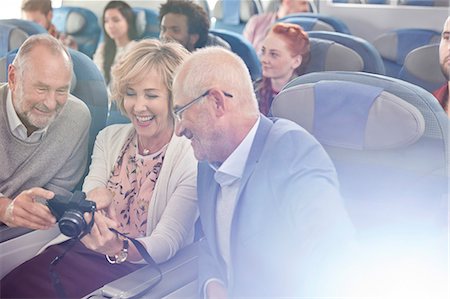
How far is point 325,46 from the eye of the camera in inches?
60.0

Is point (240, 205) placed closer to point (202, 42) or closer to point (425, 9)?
point (202, 42)

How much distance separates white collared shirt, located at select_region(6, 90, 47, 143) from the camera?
5.32 ft

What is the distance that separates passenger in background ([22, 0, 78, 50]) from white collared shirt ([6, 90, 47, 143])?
0.29 metres

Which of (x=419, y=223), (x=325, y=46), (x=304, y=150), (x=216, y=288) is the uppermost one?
(x=325, y=46)

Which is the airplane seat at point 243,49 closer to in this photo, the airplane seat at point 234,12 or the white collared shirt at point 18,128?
the airplane seat at point 234,12

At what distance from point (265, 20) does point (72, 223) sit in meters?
0.94

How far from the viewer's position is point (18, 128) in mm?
1628

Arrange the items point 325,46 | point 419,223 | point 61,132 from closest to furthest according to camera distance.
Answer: point 419,223 < point 325,46 < point 61,132

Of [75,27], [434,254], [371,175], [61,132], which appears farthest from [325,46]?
[75,27]

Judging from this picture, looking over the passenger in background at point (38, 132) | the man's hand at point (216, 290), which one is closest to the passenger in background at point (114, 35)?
the passenger in background at point (38, 132)

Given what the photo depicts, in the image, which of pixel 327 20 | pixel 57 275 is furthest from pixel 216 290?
pixel 327 20

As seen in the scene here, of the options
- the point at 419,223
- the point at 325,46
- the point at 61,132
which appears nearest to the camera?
the point at 419,223

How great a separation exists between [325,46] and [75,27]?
0.81 meters

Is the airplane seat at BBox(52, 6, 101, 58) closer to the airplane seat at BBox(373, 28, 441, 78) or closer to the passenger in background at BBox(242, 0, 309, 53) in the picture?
the passenger in background at BBox(242, 0, 309, 53)
